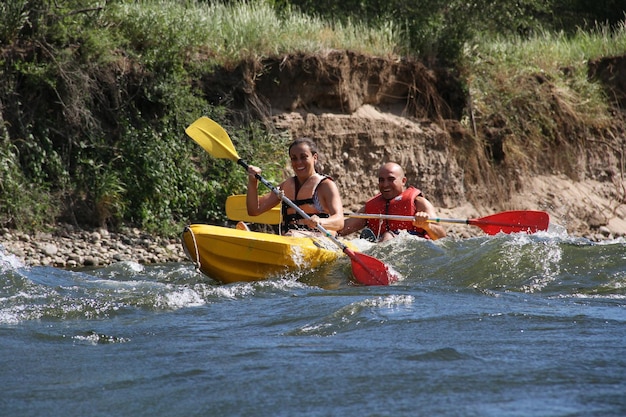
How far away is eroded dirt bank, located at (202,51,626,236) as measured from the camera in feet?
42.1

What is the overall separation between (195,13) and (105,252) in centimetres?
421

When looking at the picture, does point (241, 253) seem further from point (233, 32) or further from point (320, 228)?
point (233, 32)

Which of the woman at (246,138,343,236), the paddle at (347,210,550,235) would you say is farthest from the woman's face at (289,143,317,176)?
the paddle at (347,210,550,235)

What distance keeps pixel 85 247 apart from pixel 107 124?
204cm

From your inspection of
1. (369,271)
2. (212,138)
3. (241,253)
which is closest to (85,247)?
(212,138)

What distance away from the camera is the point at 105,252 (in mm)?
10195

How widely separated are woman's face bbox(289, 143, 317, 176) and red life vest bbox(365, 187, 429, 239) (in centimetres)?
142

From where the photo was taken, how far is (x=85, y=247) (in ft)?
33.6

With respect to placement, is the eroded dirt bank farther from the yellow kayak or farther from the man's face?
the yellow kayak

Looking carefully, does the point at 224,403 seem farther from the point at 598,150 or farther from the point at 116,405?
the point at 598,150

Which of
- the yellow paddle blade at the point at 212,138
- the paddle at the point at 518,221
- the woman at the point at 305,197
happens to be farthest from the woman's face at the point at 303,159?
the paddle at the point at 518,221

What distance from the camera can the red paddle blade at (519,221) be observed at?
9047 mm

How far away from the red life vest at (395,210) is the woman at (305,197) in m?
1.33

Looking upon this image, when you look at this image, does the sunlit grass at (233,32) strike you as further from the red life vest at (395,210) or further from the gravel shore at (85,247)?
the red life vest at (395,210)
